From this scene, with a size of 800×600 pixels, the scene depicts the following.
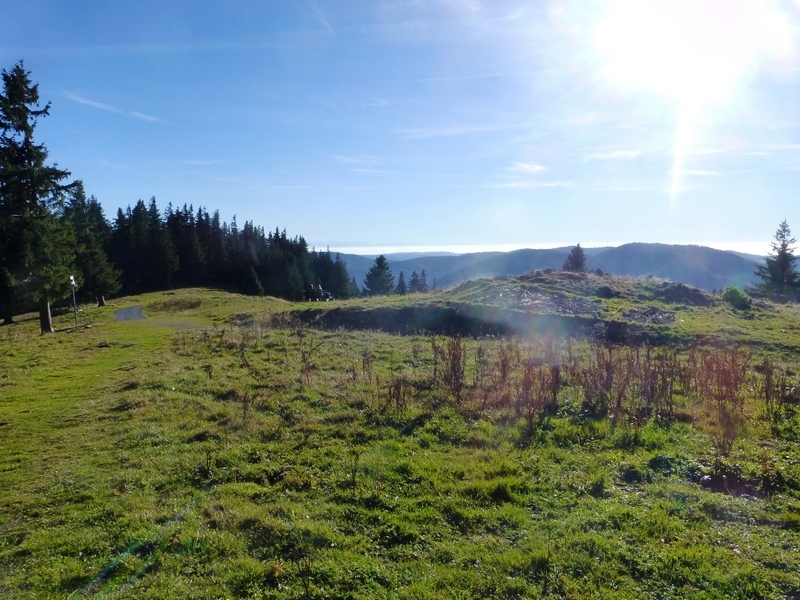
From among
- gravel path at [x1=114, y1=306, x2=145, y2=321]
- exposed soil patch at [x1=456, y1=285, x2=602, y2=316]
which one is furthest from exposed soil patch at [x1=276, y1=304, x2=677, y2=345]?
gravel path at [x1=114, y1=306, x2=145, y2=321]

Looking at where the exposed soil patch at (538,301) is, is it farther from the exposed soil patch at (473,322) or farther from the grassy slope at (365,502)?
the grassy slope at (365,502)

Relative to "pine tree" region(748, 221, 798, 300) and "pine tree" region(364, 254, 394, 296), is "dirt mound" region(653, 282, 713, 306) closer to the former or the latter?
"pine tree" region(748, 221, 798, 300)

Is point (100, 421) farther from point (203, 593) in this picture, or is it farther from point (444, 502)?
point (444, 502)

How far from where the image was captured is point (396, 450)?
8305mm

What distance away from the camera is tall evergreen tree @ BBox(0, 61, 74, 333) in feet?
79.3

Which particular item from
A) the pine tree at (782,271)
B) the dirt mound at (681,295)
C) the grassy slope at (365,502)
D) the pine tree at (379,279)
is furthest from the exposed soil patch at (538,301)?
the pine tree at (379,279)

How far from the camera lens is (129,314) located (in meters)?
37.2

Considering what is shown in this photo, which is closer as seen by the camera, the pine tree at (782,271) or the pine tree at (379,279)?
the pine tree at (782,271)

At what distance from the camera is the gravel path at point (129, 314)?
113ft

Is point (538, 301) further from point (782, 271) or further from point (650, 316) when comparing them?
point (782, 271)

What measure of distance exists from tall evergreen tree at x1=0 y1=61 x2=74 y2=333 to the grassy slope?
56.6 ft

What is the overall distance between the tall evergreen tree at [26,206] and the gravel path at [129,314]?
7388 mm

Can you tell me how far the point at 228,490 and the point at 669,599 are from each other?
5691 mm

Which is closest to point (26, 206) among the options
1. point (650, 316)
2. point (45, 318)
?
point (45, 318)
